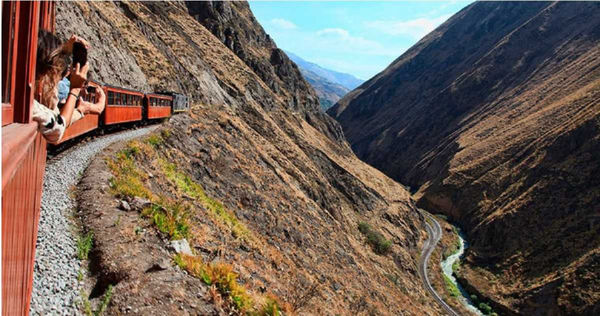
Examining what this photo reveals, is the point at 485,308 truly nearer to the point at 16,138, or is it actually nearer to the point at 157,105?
the point at 157,105

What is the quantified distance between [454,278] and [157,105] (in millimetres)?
54736

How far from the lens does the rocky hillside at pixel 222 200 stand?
25.1 feet

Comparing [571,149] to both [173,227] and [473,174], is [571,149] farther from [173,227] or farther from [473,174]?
[173,227]

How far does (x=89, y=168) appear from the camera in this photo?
11836mm

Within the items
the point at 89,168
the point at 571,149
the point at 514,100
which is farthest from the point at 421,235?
the point at 514,100

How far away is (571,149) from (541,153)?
18.4ft

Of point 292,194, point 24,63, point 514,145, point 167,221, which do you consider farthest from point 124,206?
point 514,145

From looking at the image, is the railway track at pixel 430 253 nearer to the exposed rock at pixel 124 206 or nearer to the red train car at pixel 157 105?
the red train car at pixel 157 105

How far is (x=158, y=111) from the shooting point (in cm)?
2725

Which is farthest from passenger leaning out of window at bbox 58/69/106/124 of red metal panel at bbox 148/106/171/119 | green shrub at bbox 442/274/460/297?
green shrub at bbox 442/274/460/297

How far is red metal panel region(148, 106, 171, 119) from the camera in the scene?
83.6ft

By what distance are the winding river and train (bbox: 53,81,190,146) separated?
47446 mm

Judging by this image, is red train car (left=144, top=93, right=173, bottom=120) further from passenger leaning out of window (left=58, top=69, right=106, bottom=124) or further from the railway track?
the railway track

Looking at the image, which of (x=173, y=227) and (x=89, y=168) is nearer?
(x=173, y=227)
